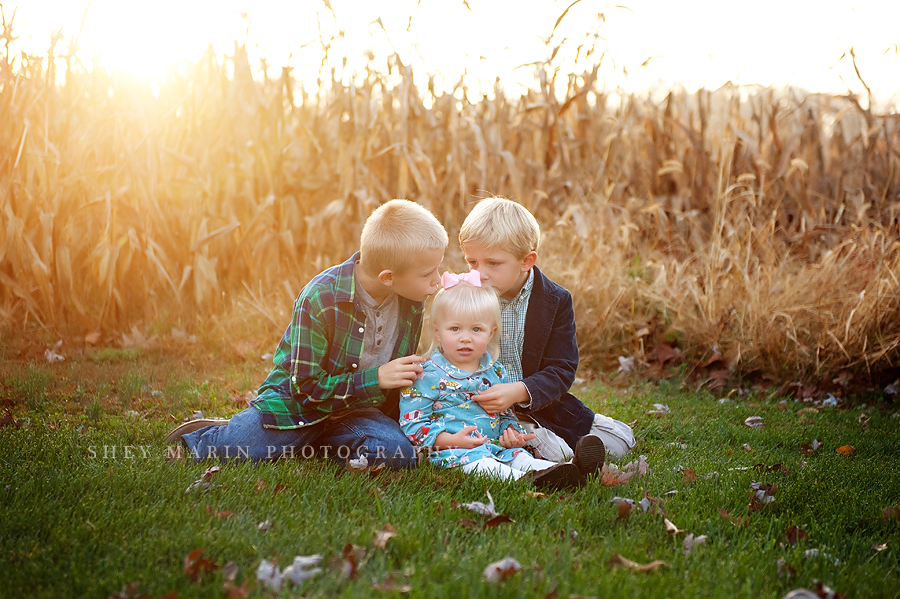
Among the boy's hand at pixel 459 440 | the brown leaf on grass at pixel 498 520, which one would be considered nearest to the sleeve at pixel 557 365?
the boy's hand at pixel 459 440

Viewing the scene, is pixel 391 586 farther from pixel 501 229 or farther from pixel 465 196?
pixel 465 196

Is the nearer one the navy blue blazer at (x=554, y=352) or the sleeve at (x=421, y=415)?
the sleeve at (x=421, y=415)

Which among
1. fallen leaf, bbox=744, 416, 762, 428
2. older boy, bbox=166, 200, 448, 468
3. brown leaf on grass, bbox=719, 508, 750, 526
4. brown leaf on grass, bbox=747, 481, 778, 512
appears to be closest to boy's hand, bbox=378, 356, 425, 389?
older boy, bbox=166, 200, 448, 468

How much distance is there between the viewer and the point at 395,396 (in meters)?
3.68

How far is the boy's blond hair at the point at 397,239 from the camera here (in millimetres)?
3217

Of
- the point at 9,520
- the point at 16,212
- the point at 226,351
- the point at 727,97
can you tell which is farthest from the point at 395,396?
→ the point at 727,97

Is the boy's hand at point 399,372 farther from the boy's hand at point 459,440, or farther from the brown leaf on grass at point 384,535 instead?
the brown leaf on grass at point 384,535

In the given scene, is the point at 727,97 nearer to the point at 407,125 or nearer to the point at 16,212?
the point at 407,125

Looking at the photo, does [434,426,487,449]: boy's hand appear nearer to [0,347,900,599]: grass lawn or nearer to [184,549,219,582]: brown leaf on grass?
[0,347,900,599]: grass lawn

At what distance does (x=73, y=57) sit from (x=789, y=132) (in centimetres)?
691

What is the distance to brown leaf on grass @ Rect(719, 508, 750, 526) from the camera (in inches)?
108

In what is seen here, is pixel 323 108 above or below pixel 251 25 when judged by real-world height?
below

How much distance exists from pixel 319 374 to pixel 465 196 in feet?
13.2

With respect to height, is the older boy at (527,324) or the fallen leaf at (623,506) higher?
the older boy at (527,324)
